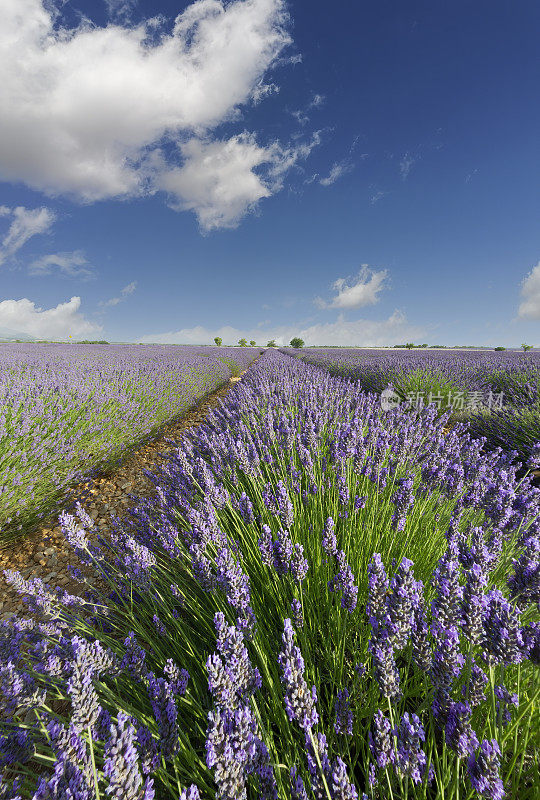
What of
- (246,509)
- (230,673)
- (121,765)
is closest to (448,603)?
(230,673)

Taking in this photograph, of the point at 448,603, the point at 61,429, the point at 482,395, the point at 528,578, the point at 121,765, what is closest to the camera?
the point at 121,765

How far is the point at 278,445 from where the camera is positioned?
247 centimetres

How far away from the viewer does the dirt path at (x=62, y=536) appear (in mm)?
2176

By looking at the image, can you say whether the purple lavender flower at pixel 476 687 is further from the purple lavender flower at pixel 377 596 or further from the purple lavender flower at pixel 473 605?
the purple lavender flower at pixel 377 596


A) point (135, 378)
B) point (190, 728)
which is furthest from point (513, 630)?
point (135, 378)

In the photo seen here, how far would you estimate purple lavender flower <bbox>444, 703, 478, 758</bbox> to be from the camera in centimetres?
60

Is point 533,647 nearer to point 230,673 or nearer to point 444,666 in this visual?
point 444,666

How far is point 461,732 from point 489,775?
0.24 feet

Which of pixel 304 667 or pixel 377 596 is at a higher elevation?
pixel 377 596

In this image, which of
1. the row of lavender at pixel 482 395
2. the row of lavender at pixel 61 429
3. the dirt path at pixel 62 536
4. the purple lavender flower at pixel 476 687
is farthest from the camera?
the row of lavender at pixel 482 395

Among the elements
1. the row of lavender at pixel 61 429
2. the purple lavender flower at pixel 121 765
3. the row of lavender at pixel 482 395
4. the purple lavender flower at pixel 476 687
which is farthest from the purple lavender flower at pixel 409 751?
the row of lavender at pixel 482 395

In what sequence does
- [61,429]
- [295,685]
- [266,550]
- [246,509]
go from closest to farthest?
[295,685]
[266,550]
[246,509]
[61,429]

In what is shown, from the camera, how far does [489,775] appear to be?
0.54 metres

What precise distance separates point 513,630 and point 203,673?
0.97 m
